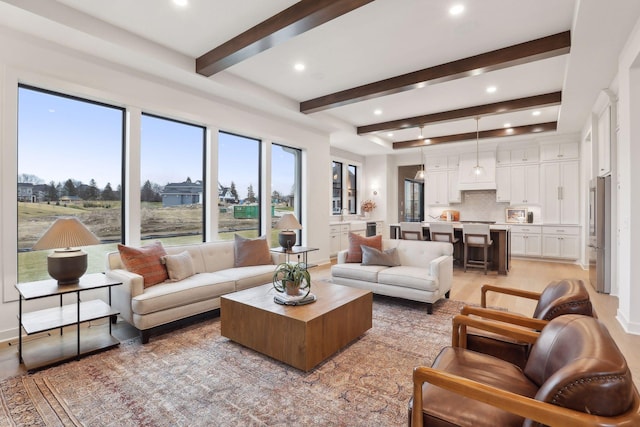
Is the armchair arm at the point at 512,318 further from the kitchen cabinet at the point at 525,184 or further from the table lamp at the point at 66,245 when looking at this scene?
the kitchen cabinet at the point at 525,184

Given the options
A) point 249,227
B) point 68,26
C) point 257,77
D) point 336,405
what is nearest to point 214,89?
point 257,77

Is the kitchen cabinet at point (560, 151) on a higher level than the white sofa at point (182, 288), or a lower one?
higher

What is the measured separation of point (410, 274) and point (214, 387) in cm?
253

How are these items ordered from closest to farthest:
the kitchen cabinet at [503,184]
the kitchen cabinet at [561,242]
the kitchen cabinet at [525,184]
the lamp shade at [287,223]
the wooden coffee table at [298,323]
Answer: the wooden coffee table at [298,323] < the lamp shade at [287,223] < the kitchen cabinet at [561,242] < the kitchen cabinet at [525,184] < the kitchen cabinet at [503,184]

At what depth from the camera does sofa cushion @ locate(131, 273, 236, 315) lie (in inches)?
118

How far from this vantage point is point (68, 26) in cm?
301

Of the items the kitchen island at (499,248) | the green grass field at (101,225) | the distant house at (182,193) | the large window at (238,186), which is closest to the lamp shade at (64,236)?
the green grass field at (101,225)

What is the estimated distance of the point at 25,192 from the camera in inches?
131

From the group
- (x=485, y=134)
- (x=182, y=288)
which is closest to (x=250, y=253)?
(x=182, y=288)

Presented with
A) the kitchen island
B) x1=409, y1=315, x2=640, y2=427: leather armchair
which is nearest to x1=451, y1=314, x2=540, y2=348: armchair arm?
x1=409, y1=315, x2=640, y2=427: leather armchair

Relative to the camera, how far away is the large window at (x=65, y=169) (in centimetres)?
333

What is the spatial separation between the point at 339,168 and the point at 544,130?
188 inches

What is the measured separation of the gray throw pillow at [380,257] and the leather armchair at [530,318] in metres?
2.25

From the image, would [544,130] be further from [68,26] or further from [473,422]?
[68,26]
